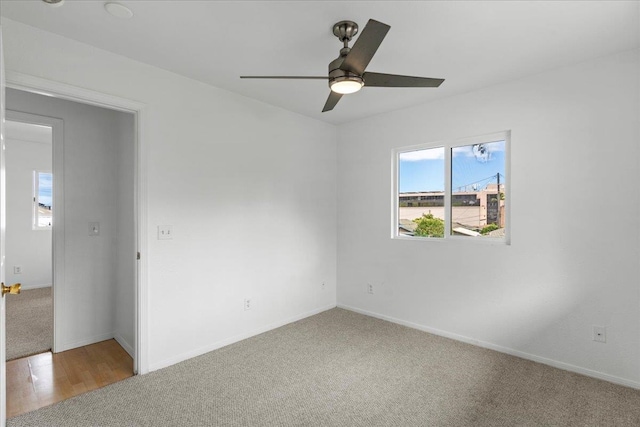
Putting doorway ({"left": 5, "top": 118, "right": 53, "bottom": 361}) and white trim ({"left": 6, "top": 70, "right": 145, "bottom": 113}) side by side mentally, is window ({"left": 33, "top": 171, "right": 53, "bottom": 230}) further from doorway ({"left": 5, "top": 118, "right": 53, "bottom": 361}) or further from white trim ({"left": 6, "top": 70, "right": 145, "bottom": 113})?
white trim ({"left": 6, "top": 70, "right": 145, "bottom": 113})

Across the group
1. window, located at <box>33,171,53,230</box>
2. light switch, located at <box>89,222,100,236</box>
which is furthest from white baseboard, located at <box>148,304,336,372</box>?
window, located at <box>33,171,53,230</box>

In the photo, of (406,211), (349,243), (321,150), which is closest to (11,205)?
(321,150)

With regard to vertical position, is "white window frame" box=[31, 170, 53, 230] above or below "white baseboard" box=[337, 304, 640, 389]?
above

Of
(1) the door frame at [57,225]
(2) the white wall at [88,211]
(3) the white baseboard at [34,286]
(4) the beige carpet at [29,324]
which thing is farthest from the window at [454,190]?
(3) the white baseboard at [34,286]

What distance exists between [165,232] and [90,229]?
1.11 meters

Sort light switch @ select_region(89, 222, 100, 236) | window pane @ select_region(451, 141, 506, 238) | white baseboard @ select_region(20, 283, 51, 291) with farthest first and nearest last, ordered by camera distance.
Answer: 1. white baseboard @ select_region(20, 283, 51, 291)
2. light switch @ select_region(89, 222, 100, 236)
3. window pane @ select_region(451, 141, 506, 238)

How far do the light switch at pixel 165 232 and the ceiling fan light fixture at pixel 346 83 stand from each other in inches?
69.7

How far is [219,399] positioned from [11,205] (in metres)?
5.41

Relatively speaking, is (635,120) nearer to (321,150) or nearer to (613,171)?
(613,171)

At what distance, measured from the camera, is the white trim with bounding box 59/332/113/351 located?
9.91 ft

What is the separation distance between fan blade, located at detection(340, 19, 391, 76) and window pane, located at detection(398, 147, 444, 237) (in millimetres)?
1953

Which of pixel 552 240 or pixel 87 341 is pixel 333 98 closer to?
pixel 552 240

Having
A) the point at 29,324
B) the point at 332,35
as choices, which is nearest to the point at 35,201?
the point at 29,324

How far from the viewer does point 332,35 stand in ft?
7.09
